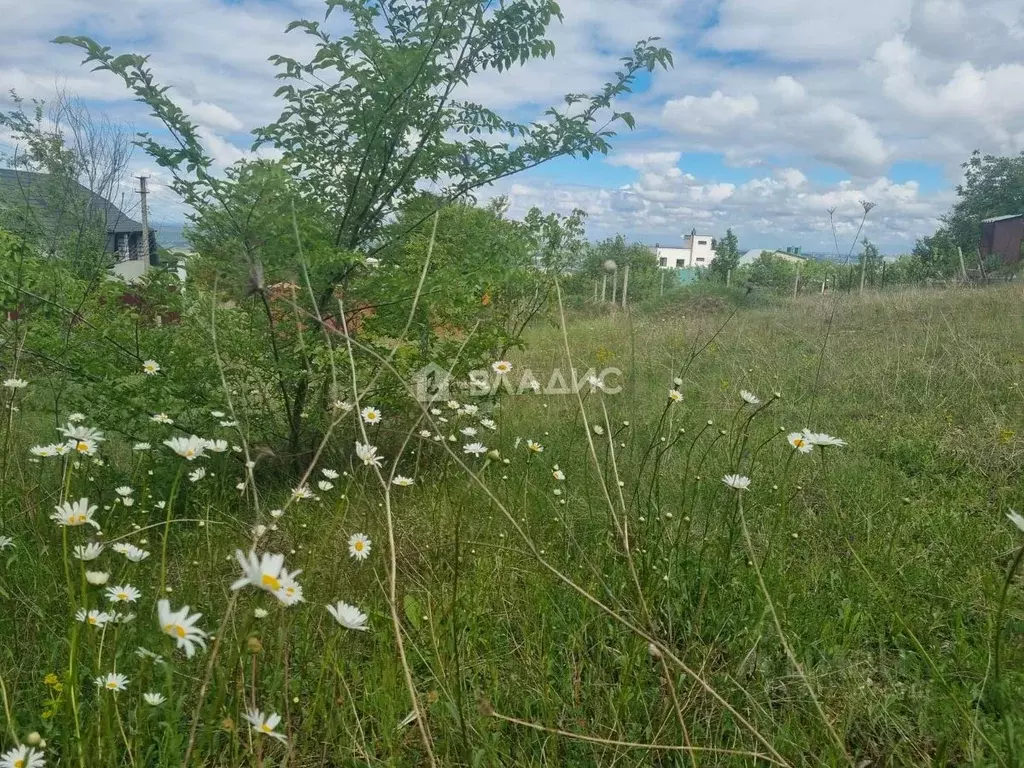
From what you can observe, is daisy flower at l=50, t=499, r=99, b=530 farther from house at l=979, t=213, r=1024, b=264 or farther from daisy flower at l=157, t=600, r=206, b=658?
house at l=979, t=213, r=1024, b=264

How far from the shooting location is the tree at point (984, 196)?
2722 cm

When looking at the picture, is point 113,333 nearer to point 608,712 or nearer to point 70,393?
point 70,393

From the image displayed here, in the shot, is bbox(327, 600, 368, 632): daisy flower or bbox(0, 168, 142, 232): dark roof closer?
bbox(327, 600, 368, 632): daisy flower

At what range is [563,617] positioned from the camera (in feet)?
5.68

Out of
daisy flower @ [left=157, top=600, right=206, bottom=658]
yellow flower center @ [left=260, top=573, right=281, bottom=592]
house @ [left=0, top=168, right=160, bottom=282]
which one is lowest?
daisy flower @ [left=157, top=600, right=206, bottom=658]

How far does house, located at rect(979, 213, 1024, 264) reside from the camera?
952 inches

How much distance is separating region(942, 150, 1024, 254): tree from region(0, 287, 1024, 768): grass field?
30.3m

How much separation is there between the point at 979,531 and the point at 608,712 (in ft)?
5.52

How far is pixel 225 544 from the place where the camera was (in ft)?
6.94

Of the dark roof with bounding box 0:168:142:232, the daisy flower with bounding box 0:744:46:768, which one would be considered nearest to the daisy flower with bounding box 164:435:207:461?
the daisy flower with bounding box 0:744:46:768

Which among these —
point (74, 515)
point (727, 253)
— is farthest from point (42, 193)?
point (727, 253)

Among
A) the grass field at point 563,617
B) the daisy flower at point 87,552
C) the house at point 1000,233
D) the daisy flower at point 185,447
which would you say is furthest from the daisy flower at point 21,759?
the house at point 1000,233

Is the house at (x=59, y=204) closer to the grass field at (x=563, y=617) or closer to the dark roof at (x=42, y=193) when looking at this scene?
the dark roof at (x=42, y=193)

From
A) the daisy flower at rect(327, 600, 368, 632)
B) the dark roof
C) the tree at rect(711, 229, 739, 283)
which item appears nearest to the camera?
the daisy flower at rect(327, 600, 368, 632)
